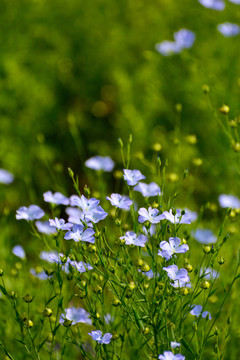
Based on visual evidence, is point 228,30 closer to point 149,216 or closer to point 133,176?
point 133,176

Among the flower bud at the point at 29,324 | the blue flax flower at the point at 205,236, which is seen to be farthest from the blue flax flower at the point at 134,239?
the blue flax flower at the point at 205,236

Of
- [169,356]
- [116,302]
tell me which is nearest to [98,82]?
[116,302]

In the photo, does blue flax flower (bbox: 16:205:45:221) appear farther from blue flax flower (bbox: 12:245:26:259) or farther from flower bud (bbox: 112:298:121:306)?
flower bud (bbox: 112:298:121:306)

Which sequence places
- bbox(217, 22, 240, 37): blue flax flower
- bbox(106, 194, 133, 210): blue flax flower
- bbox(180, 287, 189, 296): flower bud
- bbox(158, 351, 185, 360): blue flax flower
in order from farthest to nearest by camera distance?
bbox(217, 22, 240, 37): blue flax flower → bbox(106, 194, 133, 210): blue flax flower → bbox(180, 287, 189, 296): flower bud → bbox(158, 351, 185, 360): blue flax flower

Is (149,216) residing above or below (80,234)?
above

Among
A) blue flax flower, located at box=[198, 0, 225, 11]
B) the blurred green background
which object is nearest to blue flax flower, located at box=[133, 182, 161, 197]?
the blurred green background

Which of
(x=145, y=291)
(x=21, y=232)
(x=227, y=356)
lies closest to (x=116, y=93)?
(x=21, y=232)

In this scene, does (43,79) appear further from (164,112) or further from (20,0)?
(164,112)
